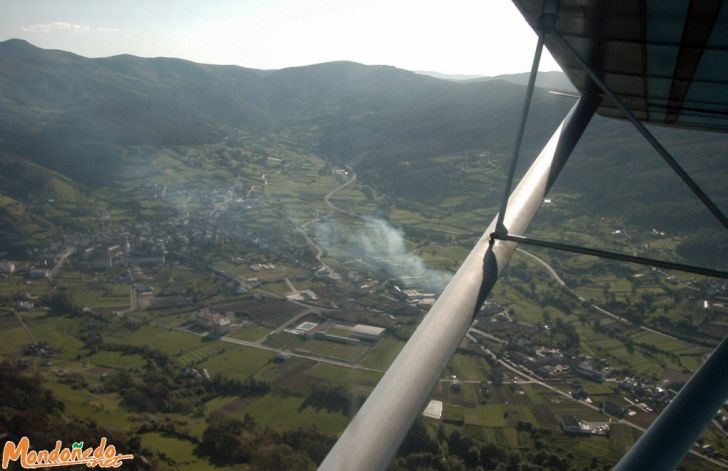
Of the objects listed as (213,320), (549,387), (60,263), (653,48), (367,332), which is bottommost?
(60,263)

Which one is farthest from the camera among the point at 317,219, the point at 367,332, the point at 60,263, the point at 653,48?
the point at 317,219

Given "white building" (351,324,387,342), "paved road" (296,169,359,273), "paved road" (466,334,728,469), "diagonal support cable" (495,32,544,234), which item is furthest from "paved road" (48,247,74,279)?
"diagonal support cable" (495,32,544,234)

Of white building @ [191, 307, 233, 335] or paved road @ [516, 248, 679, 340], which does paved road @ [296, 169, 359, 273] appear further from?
paved road @ [516, 248, 679, 340]

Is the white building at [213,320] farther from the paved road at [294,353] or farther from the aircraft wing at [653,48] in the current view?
the aircraft wing at [653,48]

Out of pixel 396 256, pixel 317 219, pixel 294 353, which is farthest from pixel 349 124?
pixel 294 353

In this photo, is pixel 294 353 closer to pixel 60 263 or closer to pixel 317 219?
pixel 60 263

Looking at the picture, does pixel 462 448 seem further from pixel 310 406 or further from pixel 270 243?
pixel 270 243

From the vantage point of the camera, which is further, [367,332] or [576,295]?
[576,295]

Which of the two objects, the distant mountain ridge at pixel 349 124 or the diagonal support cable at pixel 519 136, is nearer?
the diagonal support cable at pixel 519 136

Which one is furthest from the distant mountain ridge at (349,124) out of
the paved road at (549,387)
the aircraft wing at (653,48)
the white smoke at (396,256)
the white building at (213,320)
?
the aircraft wing at (653,48)
